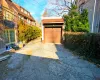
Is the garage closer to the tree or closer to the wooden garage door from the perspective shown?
the wooden garage door

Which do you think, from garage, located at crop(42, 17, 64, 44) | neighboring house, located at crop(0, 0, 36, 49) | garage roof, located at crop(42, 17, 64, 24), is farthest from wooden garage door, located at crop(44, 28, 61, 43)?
neighboring house, located at crop(0, 0, 36, 49)

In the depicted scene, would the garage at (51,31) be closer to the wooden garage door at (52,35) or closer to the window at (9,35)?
the wooden garage door at (52,35)

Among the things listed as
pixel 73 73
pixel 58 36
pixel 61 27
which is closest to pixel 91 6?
pixel 61 27

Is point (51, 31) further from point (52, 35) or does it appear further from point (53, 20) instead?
point (53, 20)

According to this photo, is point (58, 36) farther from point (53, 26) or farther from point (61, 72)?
point (61, 72)

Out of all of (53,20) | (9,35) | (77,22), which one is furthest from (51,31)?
(9,35)

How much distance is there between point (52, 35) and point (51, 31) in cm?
68

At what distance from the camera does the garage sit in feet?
58.1

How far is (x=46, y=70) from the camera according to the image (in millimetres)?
5992

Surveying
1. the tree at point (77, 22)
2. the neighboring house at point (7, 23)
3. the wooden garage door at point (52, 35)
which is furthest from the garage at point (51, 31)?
the neighboring house at point (7, 23)

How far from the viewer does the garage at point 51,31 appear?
58.1 ft

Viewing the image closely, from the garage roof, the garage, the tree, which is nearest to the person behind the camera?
the tree

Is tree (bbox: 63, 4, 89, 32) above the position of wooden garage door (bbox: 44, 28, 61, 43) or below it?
above

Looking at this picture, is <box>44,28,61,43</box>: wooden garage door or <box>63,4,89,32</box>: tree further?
<box>44,28,61,43</box>: wooden garage door
